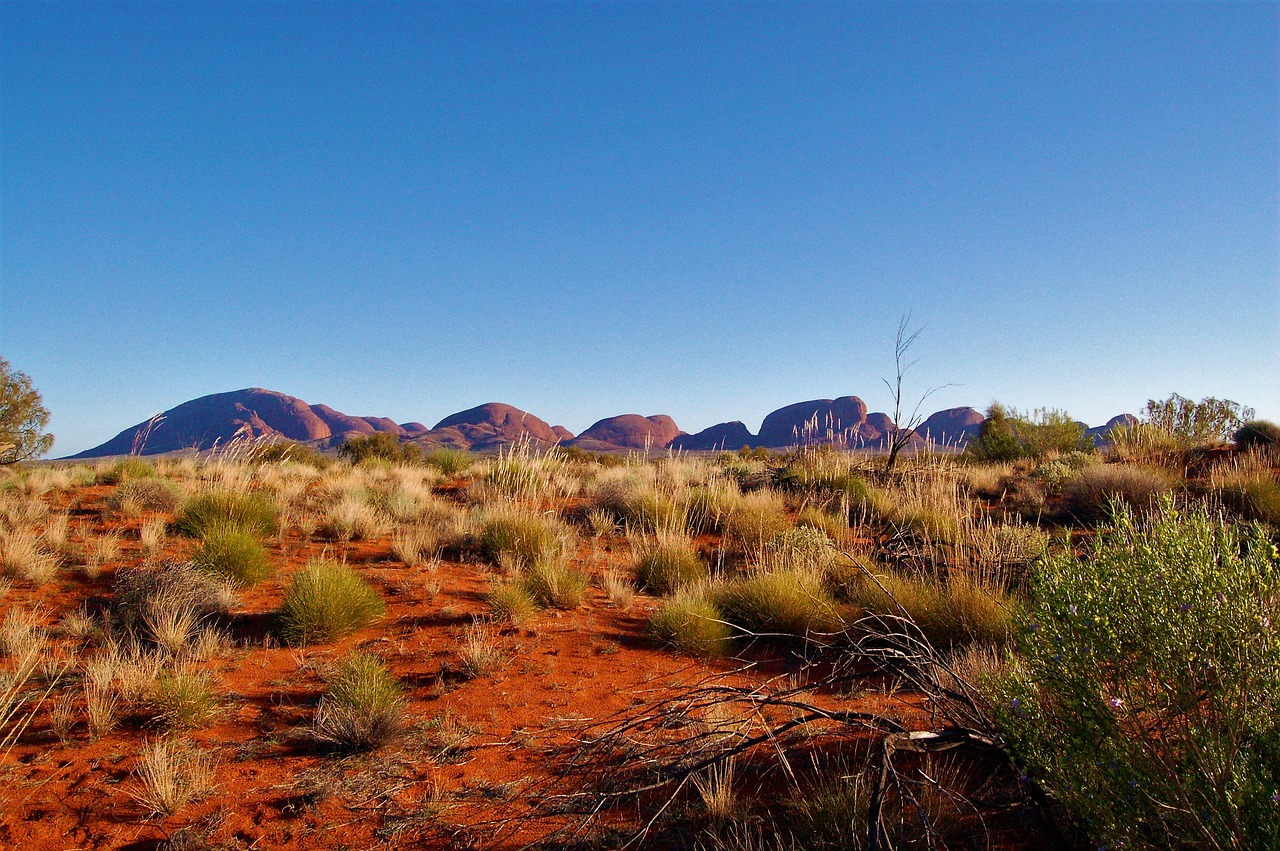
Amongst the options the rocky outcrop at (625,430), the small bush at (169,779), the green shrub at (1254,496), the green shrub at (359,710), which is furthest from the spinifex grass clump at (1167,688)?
the rocky outcrop at (625,430)

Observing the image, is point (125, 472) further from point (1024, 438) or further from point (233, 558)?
point (1024, 438)

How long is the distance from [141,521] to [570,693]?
784 centimetres

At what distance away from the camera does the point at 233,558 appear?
259 inches

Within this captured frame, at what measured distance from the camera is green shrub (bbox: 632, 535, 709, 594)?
752 centimetres

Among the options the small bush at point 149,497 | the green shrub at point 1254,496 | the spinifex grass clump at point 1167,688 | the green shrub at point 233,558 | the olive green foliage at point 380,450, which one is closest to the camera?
the spinifex grass clump at point 1167,688

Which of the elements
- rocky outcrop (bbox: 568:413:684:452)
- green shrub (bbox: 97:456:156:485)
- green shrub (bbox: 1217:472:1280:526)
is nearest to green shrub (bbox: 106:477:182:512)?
green shrub (bbox: 97:456:156:485)

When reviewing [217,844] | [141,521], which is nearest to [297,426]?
[141,521]

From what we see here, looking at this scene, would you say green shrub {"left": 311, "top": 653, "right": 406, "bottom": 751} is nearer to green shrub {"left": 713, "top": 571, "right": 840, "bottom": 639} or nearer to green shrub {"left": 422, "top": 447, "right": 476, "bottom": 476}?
green shrub {"left": 713, "top": 571, "right": 840, "bottom": 639}

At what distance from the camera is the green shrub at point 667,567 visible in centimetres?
752

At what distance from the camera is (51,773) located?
3.49 m

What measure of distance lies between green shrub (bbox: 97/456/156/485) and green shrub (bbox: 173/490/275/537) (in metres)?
5.80

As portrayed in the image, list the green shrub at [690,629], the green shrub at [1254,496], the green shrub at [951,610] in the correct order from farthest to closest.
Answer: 1. the green shrub at [1254,496]
2. the green shrub at [690,629]
3. the green shrub at [951,610]

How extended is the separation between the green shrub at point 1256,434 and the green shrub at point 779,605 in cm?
1763

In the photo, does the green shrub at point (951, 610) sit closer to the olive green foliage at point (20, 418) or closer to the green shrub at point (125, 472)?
the green shrub at point (125, 472)
